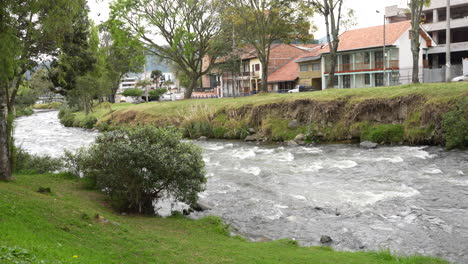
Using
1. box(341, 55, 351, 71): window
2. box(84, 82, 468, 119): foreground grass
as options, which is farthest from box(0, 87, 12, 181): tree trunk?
box(341, 55, 351, 71): window

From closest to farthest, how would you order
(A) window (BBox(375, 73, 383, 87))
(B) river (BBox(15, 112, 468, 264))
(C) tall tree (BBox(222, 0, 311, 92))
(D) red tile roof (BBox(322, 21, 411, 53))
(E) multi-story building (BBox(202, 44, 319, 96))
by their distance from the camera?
(B) river (BBox(15, 112, 468, 264)) < (C) tall tree (BBox(222, 0, 311, 92)) < (D) red tile roof (BBox(322, 21, 411, 53)) < (A) window (BBox(375, 73, 383, 87)) < (E) multi-story building (BBox(202, 44, 319, 96))

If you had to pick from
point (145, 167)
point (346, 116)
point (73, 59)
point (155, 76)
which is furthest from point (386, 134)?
point (155, 76)

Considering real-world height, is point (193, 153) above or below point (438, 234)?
above

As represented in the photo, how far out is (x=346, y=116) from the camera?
34.1 m

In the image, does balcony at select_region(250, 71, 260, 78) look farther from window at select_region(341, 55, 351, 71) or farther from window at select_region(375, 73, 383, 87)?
window at select_region(375, 73, 383, 87)

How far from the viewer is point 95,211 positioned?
1451 cm

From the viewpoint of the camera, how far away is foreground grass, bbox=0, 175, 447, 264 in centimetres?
908

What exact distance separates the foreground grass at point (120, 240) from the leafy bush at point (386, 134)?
1958 centimetres

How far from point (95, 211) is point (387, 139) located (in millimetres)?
23044

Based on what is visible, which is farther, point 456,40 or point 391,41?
point 456,40

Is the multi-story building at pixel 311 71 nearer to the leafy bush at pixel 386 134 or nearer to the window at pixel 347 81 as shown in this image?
the window at pixel 347 81

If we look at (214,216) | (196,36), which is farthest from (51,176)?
(196,36)

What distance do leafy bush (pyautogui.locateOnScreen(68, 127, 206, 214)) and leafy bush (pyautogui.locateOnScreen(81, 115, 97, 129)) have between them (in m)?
42.1

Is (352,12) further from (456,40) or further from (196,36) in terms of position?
(456,40)
